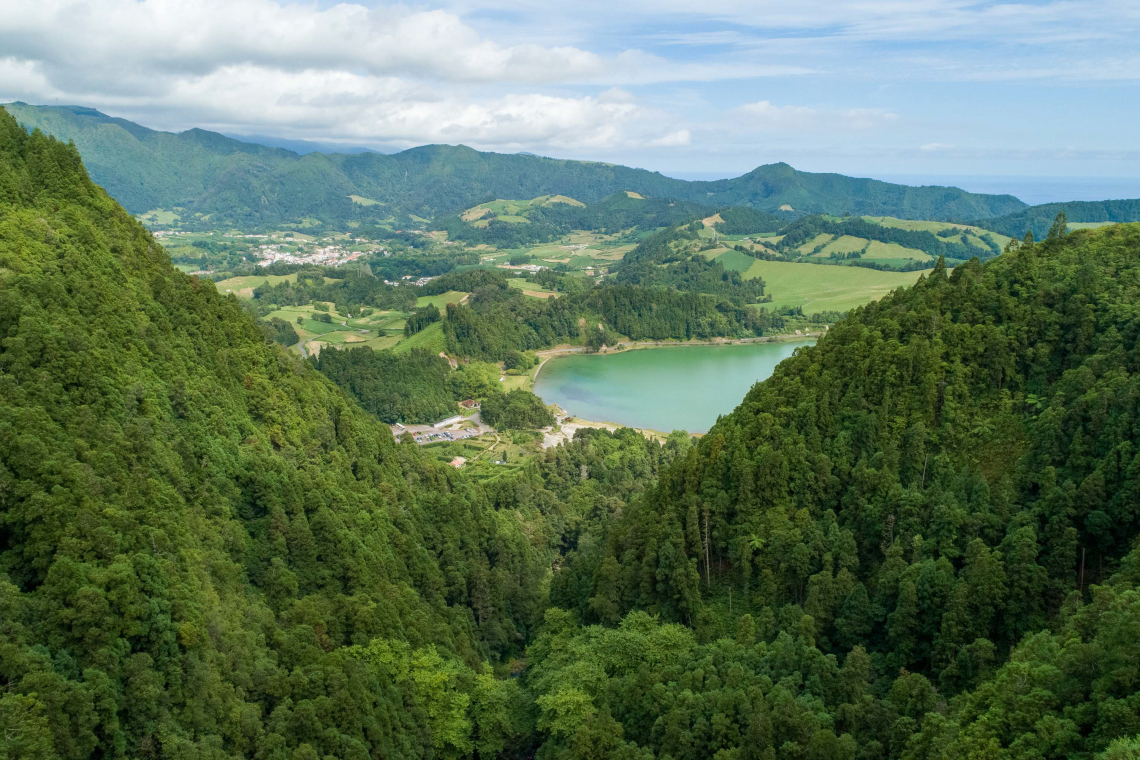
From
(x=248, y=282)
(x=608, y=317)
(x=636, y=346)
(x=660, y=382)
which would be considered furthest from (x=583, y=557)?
(x=248, y=282)

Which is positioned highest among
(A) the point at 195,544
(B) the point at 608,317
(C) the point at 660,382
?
(A) the point at 195,544

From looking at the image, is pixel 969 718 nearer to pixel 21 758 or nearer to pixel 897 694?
pixel 897 694

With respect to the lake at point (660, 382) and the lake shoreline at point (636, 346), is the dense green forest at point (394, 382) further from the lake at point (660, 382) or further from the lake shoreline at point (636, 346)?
the lake at point (660, 382)

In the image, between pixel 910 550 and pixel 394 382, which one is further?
pixel 394 382

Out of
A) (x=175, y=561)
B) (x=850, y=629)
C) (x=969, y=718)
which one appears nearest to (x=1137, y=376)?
(x=850, y=629)

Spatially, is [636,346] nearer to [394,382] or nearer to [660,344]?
[660,344]

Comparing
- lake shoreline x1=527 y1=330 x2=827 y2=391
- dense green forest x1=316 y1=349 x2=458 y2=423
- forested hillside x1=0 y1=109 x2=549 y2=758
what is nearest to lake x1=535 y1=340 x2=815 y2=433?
lake shoreline x1=527 y1=330 x2=827 y2=391
